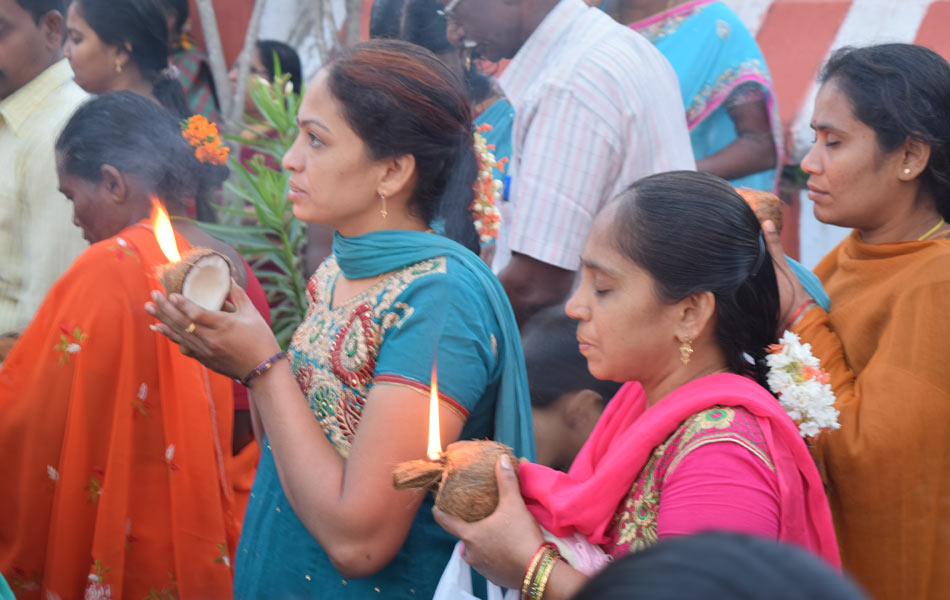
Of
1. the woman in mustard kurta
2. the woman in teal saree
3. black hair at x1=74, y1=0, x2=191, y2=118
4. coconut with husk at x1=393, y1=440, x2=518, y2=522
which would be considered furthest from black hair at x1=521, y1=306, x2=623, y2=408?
black hair at x1=74, y1=0, x2=191, y2=118

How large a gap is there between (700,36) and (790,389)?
226 cm

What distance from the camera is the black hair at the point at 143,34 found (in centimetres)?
425

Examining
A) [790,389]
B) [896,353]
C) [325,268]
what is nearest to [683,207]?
[790,389]

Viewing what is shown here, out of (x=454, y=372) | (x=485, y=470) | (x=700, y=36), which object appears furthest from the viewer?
(x=700, y=36)

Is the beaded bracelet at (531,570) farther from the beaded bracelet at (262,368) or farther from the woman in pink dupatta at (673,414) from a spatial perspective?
the beaded bracelet at (262,368)

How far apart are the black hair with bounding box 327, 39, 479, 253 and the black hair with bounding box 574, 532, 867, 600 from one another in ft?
4.96

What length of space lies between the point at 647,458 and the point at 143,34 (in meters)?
3.51

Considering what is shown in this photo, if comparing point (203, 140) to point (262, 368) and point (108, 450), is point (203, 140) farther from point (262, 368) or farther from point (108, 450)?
point (262, 368)

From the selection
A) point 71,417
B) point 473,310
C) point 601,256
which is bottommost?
point 71,417

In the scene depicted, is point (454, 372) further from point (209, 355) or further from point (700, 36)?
point (700, 36)

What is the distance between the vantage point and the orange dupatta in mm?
2875

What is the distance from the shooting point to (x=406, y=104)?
2.16m

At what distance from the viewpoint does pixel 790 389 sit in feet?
6.13

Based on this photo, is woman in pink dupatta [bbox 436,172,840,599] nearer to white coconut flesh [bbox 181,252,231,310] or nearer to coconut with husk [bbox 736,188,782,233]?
coconut with husk [bbox 736,188,782,233]
